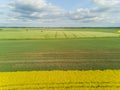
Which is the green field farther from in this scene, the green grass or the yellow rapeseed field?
the yellow rapeseed field

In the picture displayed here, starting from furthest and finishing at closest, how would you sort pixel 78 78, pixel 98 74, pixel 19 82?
pixel 98 74
pixel 78 78
pixel 19 82

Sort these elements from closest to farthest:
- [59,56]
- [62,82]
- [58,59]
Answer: [62,82] < [58,59] < [59,56]

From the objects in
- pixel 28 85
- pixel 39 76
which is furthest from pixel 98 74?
pixel 28 85

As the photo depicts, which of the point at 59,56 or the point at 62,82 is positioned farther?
the point at 59,56

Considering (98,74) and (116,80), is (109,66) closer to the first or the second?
(98,74)

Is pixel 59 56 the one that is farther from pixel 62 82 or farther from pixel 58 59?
pixel 62 82

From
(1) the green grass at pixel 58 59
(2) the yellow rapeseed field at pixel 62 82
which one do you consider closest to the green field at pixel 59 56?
(1) the green grass at pixel 58 59

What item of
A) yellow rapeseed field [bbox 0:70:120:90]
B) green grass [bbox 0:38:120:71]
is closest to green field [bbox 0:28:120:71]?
green grass [bbox 0:38:120:71]

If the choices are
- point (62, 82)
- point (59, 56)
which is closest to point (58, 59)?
point (59, 56)

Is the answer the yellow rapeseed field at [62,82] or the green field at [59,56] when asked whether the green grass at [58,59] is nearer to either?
the green field at [59,56]

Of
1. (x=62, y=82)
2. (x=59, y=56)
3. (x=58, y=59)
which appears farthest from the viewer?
(x=59, y=56)

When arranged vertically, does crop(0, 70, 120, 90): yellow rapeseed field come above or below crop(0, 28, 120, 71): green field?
Answer: above
